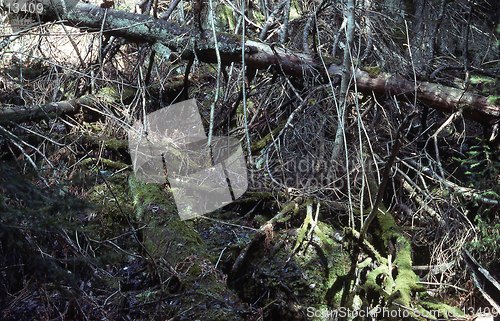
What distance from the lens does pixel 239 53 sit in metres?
4.56

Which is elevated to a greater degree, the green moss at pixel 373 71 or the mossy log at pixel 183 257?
the green moss at pixel 373 71

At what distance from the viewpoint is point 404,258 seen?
3.98 metres

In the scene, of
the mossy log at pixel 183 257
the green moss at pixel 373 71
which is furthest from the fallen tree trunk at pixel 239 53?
the mossy log at pixel 183 257

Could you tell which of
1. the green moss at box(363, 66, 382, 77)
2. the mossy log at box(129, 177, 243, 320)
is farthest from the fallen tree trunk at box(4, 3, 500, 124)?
the mossy log at box(129, 177, 243, 320)

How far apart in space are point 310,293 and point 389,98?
2.02 metres

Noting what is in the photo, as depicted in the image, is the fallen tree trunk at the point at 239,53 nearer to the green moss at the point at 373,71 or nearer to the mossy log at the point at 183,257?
the green moss at the point at 373,71

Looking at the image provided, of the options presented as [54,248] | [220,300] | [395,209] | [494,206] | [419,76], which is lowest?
[395,209]

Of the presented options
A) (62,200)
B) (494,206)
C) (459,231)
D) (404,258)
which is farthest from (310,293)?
(62,200)

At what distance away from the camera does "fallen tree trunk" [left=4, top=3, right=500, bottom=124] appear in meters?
4.38

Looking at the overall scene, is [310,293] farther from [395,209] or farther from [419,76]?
[419,76]

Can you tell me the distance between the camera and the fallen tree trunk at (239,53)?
4.38 metres

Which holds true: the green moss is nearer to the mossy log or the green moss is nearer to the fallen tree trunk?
Result: the fallen tree trunk

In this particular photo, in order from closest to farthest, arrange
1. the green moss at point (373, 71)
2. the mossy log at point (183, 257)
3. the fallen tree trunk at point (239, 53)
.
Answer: the mossy log at point (183, 257) → the fallen tree trunk at point (239, 53) → the green moss at point (373, 71)

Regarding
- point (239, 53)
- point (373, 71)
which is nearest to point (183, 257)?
point (239, 53)
